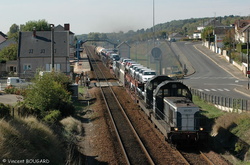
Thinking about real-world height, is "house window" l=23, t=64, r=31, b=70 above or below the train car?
above

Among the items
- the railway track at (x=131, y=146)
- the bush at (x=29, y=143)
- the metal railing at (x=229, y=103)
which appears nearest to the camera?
the bush at (x=29, y=143)

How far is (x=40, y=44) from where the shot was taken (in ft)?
225

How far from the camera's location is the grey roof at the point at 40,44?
66.9 metres

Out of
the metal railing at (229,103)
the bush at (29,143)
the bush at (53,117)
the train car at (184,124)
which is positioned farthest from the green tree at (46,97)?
the metal railing at (229,103)

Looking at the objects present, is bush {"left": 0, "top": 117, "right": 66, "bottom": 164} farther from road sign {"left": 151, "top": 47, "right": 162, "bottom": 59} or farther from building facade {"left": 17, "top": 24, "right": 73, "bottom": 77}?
building facade {"left": 17, "top": 24, "right": 73, "bottom": 77}

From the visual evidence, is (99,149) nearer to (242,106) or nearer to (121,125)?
(121,125)

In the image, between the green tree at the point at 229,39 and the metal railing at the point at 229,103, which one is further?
the green tree at the point at 229,39

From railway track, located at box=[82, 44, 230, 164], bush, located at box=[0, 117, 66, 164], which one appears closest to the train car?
railway track, located at box=[82, 44, 230, 164]

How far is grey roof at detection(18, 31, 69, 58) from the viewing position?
6694cm

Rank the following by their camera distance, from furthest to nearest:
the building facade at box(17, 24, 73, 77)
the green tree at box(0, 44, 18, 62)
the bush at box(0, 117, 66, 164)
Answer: the green tree at box(0, 44, 18, 62) < the building facade at box(17, 24, 73, 77) < the bush at box(0, 117, 66, 164)

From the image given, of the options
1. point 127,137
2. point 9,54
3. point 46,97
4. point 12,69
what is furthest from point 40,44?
point 127,137

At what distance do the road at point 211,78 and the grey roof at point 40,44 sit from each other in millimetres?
22064

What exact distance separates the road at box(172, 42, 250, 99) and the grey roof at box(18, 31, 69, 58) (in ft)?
72.4

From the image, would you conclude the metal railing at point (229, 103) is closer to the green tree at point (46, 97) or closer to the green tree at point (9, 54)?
the green tree at point (46, 97)
